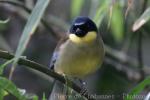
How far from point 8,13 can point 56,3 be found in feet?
2.32

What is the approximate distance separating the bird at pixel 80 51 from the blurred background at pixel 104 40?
498 mm

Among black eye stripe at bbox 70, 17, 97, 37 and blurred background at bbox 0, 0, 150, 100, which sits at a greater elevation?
black eye stripe at bbox 70, 17, 97, 37

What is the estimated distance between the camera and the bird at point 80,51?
89.4 inches

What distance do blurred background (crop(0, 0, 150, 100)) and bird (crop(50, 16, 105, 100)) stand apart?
1.63 feet

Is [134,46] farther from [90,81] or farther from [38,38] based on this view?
[38,38]

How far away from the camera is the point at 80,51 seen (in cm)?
234

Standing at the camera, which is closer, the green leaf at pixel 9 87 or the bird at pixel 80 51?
the green leaf at pixel 9 87

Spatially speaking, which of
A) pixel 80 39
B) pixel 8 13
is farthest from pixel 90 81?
pixel 80 39

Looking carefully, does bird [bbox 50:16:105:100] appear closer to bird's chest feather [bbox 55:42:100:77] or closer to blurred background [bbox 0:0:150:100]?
bird's chest feather [bbox 55:42:100:77]

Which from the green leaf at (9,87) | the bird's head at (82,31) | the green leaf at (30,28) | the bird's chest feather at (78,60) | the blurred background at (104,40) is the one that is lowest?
the blurred background at (104,40)

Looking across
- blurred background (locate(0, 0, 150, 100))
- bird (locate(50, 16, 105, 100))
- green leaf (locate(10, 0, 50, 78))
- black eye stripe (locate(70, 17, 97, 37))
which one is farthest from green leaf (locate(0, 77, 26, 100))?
blurred background (locate(0, 0, 150, 100))

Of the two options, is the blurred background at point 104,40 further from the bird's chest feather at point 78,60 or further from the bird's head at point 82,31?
the bird's chest feather at point 78,60

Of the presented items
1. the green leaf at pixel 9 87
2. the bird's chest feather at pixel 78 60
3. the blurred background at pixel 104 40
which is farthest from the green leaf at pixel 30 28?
the blurred background at pixel 104 40

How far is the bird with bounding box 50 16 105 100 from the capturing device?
7.45 feet
